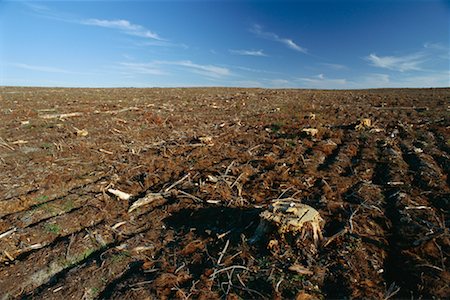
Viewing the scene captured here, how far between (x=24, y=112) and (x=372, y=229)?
1712 centimetres

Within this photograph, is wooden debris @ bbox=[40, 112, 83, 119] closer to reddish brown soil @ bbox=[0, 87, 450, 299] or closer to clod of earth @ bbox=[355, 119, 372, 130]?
reddish brown soil @ bbox=[0, 87, 450, 299]

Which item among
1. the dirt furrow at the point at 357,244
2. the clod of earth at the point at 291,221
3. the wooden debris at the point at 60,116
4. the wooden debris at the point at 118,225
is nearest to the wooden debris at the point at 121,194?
the wooden debris at the point at 118,225

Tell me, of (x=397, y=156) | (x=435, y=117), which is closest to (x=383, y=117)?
Result: (x=435, y=117)

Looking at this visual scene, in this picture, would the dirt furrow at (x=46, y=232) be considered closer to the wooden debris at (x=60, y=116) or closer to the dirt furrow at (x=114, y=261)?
the dirt furrow at (x=114, y=261)

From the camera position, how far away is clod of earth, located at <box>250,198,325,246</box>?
376 cm

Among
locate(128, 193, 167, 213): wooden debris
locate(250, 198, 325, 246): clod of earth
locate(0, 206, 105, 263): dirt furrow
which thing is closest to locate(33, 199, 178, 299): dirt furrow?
locate(128, 193, 167, 213): wooden debris

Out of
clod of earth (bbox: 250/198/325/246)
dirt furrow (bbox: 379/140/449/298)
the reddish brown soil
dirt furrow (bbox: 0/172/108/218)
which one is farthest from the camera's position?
dirt furrow (bbox: 0/172/108/218)

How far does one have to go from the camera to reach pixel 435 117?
11.5 meters

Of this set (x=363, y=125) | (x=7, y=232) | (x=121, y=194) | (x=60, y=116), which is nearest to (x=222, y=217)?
(x=121, y=194)

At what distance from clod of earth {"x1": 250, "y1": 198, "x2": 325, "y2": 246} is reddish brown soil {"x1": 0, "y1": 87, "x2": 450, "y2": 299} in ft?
0.35

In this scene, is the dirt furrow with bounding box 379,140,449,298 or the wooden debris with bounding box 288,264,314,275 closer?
the dirt furrow with bounding box 379,140,449,298

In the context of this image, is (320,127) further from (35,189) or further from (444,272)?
(35,189)

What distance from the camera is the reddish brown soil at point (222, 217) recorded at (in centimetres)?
334

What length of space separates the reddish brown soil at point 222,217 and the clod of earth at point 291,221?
11 centimetres
